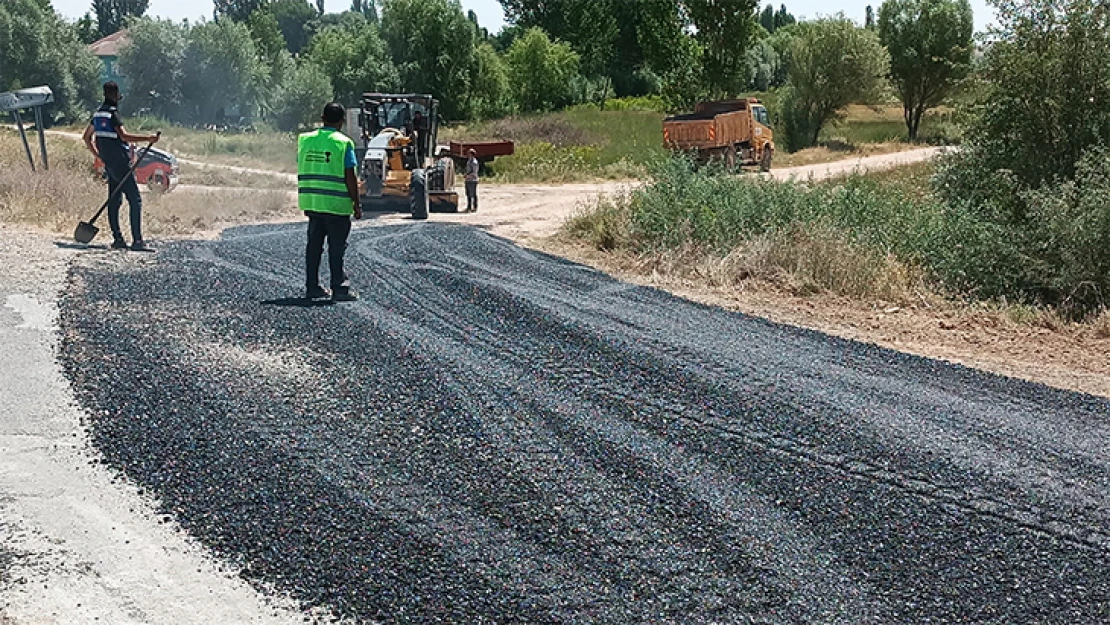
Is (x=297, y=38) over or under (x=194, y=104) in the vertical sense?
over

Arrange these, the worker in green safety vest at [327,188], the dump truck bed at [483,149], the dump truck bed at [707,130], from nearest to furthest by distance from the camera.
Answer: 1. the worker in green safety vest at [327,188]
2. the dump truck bed at [483,149]
3. the dump truck bed at [707,130]

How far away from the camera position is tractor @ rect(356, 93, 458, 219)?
60.4 feet

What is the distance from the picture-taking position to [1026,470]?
5.84 m

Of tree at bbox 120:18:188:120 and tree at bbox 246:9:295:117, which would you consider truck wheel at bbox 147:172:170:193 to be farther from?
tree at bbox 120:18:188:120

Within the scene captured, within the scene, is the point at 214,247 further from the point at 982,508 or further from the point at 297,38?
the point at 297,38

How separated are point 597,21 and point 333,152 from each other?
70495 millimetres

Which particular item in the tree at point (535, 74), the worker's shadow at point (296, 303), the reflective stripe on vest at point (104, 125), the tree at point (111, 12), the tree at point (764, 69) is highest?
the tree at point (111, 12)

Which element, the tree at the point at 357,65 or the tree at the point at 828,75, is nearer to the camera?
the tree at the point at 828,75

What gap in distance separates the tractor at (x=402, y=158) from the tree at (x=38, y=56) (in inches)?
1821

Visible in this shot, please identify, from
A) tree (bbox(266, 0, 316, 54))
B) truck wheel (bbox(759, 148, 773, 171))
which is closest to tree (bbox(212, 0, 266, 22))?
tree (bbox(266, 0, 316, 54))

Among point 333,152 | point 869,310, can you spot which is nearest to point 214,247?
point 333,152

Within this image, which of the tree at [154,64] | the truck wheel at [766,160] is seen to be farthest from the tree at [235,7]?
the truck wheel at [766,160]

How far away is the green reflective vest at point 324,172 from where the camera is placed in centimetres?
916

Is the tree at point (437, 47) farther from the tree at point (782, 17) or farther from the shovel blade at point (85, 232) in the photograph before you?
the tree at point (782, 17)
